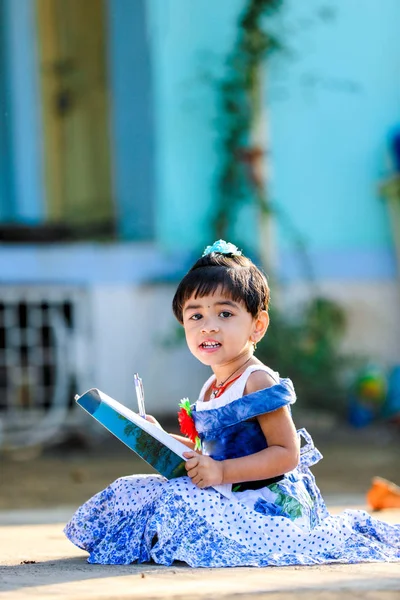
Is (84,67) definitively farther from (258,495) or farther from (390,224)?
(258,495)

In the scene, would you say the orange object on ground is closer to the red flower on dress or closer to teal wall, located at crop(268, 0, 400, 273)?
the red flower on dress

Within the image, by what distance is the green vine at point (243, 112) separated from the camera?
7.09 m

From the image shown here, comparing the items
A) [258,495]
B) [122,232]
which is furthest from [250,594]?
[122,232]

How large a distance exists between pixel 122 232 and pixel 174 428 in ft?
4.39

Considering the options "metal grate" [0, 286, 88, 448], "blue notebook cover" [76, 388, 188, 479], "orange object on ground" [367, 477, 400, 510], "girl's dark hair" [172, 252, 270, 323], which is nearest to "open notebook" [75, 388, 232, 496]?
"blue notebook cover" [76, 388, 188, 479]

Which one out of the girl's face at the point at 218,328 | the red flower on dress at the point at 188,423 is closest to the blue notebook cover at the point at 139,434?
the red flower on dress at the point at 188,423

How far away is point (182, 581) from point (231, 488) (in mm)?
423

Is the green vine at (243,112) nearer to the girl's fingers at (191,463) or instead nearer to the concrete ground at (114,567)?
the concrete ground at (114,567)

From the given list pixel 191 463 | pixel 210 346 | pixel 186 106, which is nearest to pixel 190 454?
pixel 191 463

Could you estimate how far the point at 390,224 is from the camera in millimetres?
7398

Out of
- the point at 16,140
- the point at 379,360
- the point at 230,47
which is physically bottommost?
the point at 379,360

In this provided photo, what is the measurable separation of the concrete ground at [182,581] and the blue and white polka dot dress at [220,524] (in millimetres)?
61

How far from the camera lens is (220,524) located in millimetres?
2916

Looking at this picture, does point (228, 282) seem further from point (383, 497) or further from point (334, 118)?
point (334, 118)
